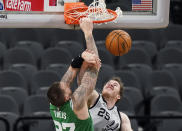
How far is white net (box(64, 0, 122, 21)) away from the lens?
17.6 ft

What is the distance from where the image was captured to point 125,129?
596 cm

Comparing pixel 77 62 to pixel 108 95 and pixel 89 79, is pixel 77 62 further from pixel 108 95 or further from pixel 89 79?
pixel 108 95

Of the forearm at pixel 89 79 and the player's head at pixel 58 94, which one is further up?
the forearm at pixel 89 79

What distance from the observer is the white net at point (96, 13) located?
5371mm

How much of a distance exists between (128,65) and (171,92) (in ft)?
3.73

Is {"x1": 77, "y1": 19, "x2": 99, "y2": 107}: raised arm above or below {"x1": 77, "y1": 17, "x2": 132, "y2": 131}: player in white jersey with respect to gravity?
above

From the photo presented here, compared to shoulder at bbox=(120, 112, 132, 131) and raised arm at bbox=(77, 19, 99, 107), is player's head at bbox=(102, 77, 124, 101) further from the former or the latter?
raised arm at bbox=(77, 19, 99, 107)

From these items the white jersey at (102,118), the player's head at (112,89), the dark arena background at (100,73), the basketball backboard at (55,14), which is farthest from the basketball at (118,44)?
the dark arena background at (100,73)

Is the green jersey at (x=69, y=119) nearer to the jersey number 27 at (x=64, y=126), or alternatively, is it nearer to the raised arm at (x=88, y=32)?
the jersey number 27 at (x=64, y=126)

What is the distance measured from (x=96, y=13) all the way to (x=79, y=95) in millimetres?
934

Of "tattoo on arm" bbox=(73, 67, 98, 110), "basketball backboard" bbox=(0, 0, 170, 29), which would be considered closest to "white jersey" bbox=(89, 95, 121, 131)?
"basketball backboard" bbox=(0, 0, 170, 29)

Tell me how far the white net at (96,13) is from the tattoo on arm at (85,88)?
0.65 metres

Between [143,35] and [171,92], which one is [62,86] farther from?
[143,35]

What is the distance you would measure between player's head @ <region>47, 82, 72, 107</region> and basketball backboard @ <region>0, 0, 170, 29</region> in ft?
3.00
